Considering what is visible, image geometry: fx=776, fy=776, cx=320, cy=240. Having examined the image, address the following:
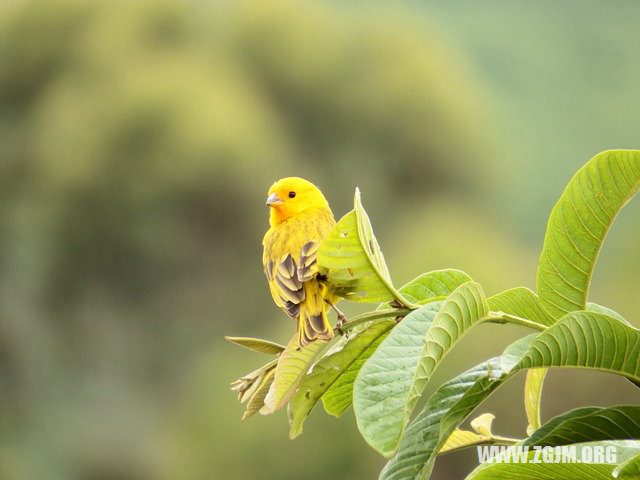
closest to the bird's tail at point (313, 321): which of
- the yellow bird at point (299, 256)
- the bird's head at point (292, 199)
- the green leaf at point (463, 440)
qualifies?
the yellow bird at point (299, 256)

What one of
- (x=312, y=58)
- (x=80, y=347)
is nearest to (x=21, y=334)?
(x=80, y=347)

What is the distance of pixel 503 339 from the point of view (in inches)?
177

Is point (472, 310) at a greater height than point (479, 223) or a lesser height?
lesser

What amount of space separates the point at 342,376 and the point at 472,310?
0.11 m

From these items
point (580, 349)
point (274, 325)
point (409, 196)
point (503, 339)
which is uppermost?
point (409, 196)

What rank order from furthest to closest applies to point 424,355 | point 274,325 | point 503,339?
point 274,325 < point 503,339 < point 424,355

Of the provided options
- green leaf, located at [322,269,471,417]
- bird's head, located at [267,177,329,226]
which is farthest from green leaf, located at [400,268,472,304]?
bird's head, located at [267,177,329,226]

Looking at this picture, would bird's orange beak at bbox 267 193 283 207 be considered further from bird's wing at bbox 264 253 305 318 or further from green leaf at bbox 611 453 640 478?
green leaf at bbox 611 453 640 478

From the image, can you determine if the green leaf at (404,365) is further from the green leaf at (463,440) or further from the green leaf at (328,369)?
the green leaf at (463,440)

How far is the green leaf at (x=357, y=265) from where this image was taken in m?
0.39

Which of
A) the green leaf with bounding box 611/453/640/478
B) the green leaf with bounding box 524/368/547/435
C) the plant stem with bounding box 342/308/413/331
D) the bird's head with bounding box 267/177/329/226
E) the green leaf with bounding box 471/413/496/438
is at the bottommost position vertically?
the green leaf with bounding box 611/453/640/478

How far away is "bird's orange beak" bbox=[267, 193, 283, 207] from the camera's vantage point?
866 millimetres

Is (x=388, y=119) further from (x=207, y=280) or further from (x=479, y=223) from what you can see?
(x=207, y=280)

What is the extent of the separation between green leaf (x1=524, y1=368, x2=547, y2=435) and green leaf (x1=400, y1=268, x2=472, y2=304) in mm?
88
